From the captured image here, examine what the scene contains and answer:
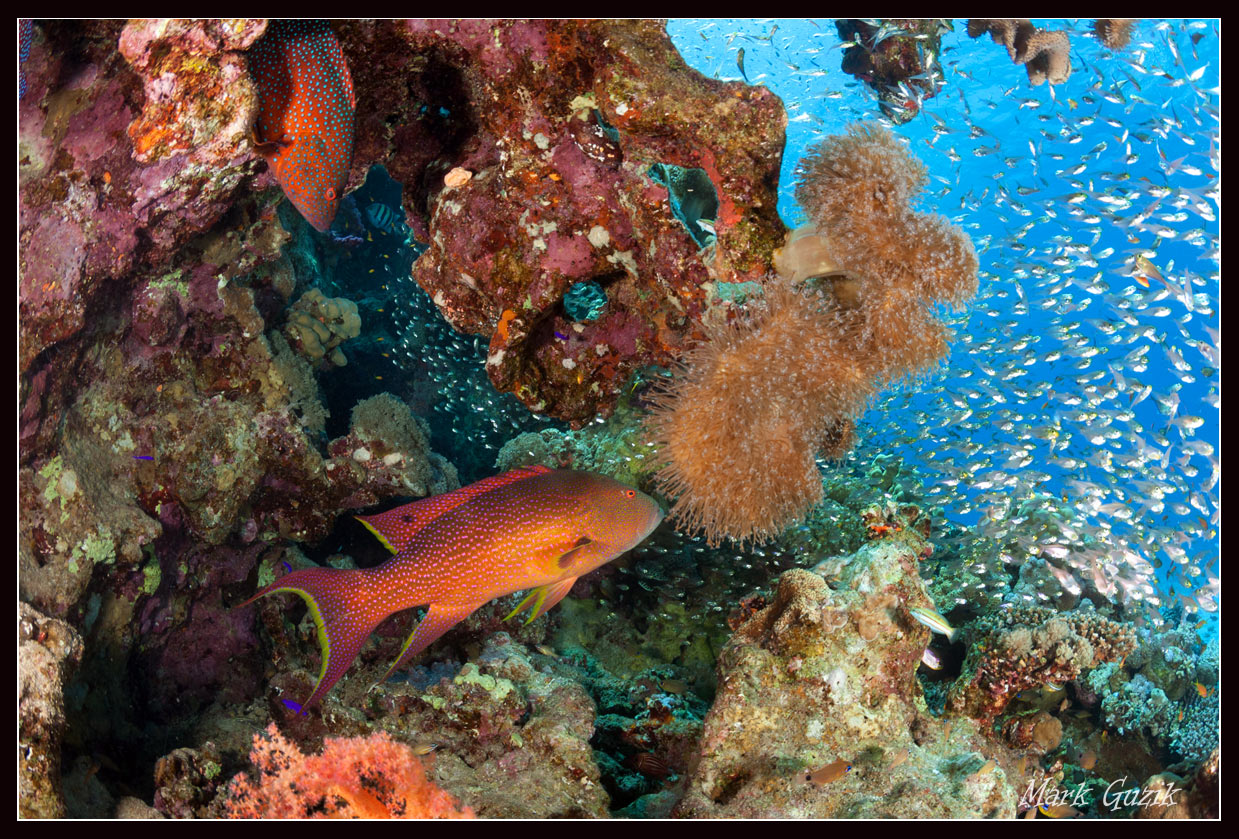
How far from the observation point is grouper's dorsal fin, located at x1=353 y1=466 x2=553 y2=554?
3.12m

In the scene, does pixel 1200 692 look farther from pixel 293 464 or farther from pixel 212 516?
pixel 212 516

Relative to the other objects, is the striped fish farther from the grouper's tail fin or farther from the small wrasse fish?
the small wrasse fish

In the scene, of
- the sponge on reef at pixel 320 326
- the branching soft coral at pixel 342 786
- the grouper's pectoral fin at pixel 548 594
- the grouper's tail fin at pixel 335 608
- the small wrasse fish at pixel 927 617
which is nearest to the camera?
the branching soft coral at pixel 342 786

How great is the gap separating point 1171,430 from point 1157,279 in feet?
4.12

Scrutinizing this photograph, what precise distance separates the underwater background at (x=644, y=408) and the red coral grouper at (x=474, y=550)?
0.06 metres

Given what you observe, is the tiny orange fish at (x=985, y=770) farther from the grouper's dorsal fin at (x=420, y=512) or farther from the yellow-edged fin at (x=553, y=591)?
the grouper's dorsal fin at (x=420, y=512)

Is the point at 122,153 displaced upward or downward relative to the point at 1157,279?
upward

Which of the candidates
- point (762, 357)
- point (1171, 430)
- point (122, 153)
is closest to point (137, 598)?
point (122, 153)

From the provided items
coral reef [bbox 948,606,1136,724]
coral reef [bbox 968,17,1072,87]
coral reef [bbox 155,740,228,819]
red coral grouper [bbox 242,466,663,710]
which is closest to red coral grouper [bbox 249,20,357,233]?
red coral grouper [bbox 242,466,663,710]

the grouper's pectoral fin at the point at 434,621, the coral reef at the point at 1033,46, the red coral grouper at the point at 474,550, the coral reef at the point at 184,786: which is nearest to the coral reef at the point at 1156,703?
the coral reef at the point at 1033,46

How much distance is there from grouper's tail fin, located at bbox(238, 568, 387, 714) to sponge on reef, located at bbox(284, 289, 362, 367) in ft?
9.98

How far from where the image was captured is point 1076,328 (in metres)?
4.65

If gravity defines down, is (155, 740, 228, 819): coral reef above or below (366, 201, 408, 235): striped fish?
below

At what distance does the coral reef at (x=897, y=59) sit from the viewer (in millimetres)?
3928
